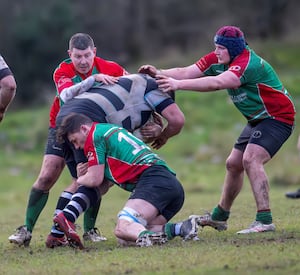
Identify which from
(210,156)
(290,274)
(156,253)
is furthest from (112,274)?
(210,156)

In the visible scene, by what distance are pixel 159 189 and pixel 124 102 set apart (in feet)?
3.17

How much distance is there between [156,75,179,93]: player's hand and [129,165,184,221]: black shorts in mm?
779

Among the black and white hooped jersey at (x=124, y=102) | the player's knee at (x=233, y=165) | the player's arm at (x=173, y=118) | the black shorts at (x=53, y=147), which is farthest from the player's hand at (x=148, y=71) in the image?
the player's knee at (x=233, y=165)

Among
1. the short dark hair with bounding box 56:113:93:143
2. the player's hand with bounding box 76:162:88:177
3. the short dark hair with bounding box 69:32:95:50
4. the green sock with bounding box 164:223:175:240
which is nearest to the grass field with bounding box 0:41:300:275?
the green sock with bounding box 164:223:175:240

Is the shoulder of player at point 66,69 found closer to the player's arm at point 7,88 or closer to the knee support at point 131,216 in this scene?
the player's arm at point 7,88

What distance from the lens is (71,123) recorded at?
7.86 m

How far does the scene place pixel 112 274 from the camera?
21.0 feet

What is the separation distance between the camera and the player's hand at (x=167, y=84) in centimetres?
824

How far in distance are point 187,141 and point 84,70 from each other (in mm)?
15647

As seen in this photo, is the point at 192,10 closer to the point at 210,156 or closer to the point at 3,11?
the point at 3,11

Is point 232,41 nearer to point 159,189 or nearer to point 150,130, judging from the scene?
point 150,130

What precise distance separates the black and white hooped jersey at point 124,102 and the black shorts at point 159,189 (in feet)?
2.15

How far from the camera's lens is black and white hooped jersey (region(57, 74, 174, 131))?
8203 millimetres

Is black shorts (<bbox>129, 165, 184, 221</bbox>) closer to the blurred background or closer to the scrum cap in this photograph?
the scrum cap
